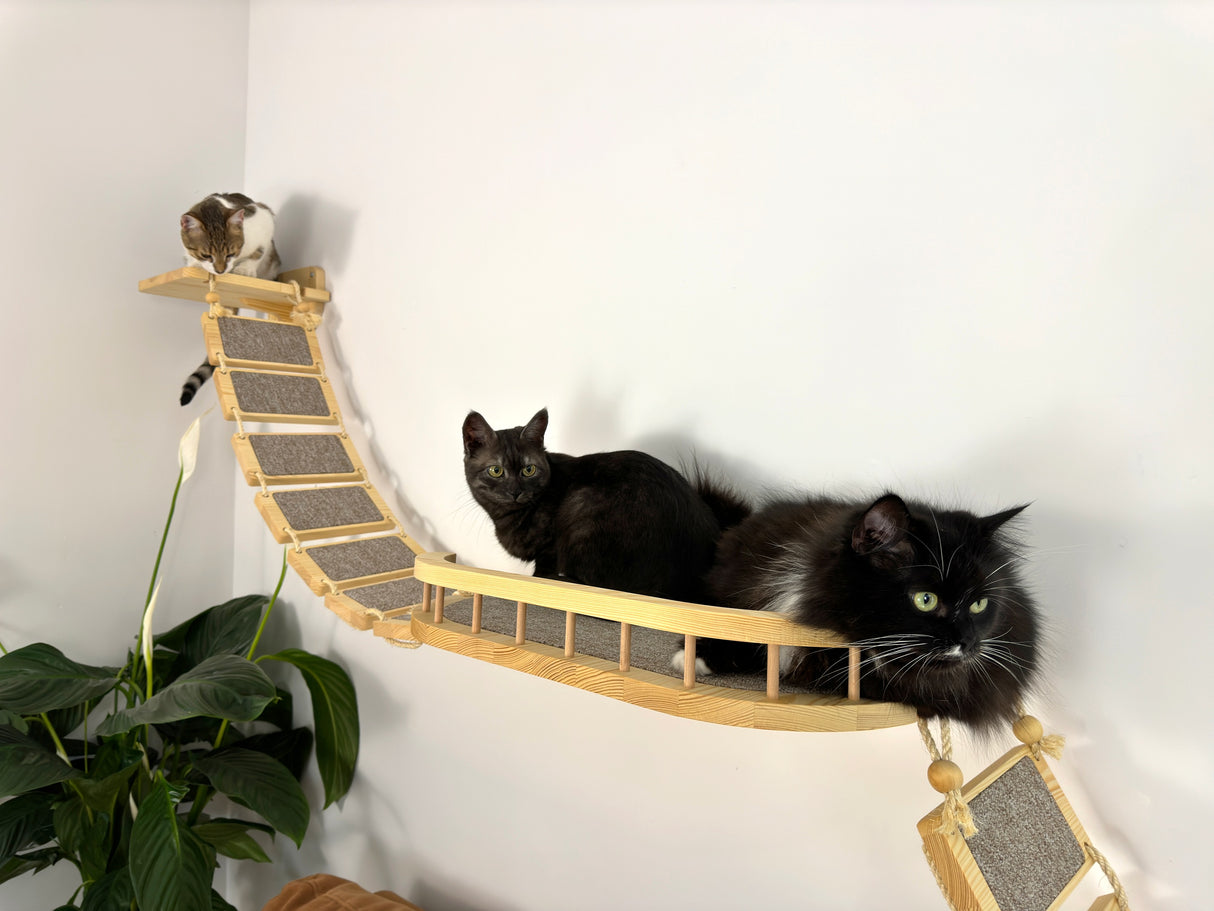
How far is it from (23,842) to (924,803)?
1866 mm

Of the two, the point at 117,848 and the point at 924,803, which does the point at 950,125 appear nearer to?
the point at 924,803

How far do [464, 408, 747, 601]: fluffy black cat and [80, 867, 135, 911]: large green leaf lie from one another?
3.87 feet

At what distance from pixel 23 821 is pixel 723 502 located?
1709 mm

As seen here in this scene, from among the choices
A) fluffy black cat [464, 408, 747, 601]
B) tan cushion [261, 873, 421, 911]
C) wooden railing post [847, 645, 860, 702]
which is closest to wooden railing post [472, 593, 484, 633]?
fluffy black cat [464, 408, 747, 601]

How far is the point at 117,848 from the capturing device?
167 centimetres

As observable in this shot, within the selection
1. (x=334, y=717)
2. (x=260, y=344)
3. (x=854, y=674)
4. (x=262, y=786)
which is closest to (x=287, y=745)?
(x=334, y=717)

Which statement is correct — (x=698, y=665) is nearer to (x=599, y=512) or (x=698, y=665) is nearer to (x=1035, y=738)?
(x=599, y=512)

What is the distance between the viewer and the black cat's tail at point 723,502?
1200 mm

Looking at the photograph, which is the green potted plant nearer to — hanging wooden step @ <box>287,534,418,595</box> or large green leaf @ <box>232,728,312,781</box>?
large green leaf @ <box>232,728,312,781</box>

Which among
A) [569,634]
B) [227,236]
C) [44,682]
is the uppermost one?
[227,236]

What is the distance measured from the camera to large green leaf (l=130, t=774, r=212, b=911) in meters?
1.36

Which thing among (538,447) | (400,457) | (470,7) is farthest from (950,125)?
(400,457)

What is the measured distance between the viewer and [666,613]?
0.80m

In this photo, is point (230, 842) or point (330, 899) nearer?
point (330, 899)
